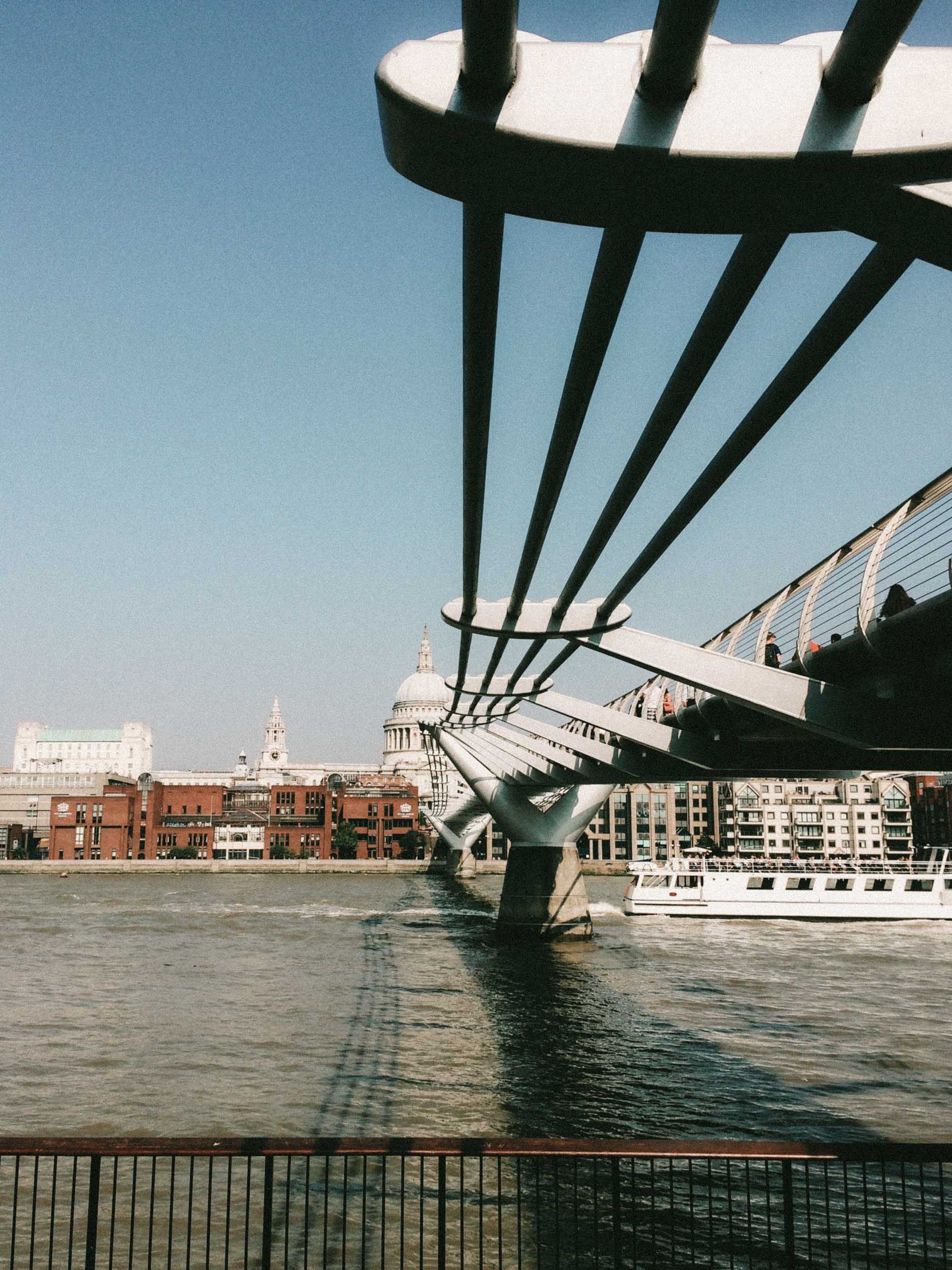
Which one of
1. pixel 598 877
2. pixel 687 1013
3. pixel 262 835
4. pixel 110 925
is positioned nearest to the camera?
pixel 687 1013

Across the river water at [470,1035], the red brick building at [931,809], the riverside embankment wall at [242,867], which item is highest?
the red brick building at [931,809]

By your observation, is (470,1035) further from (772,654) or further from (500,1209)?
(500,1209)

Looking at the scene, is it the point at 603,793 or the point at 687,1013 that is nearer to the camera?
the point at 687,1013

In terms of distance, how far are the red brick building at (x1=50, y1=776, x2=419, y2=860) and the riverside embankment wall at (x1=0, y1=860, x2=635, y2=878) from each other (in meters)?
4.62

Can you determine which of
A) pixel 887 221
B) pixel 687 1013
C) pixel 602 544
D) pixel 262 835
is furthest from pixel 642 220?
pixel 262 835

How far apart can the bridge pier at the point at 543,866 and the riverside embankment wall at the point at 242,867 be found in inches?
2267

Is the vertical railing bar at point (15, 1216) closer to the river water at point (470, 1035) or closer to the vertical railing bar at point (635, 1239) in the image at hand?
the vertical railing bar at point (635, 1239)

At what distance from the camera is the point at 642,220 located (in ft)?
11.4

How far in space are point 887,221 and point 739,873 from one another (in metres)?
49.7

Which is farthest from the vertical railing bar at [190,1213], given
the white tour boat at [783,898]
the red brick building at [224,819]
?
the red brick building at [224,819]

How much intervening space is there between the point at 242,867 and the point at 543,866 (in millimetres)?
69013

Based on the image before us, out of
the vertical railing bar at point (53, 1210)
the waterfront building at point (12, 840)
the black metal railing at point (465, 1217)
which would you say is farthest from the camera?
the waterfront building at point (12, 840)

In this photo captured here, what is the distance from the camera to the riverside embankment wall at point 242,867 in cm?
9712

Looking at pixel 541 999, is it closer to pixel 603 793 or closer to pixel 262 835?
pixel 603 793
